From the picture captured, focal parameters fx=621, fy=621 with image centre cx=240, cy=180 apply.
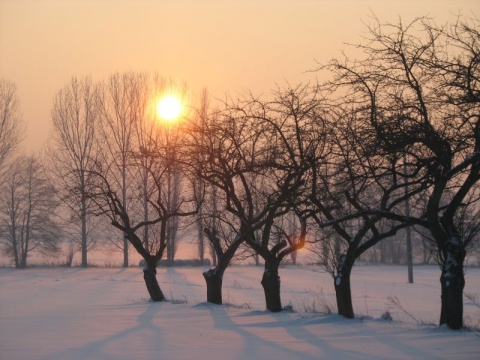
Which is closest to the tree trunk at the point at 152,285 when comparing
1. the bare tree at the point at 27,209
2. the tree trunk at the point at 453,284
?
the tree trunk at the point at 453,284

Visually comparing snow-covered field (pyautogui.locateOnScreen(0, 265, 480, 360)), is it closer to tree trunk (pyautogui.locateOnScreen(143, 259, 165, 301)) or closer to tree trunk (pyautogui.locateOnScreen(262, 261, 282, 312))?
tree trunk (pyautogui.locateOnScreen(262, 261, 282, 312))

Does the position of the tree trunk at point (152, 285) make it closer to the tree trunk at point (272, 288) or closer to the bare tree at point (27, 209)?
the tree trunk at point (272, 288)

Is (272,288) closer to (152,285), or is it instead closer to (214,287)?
(214,287)

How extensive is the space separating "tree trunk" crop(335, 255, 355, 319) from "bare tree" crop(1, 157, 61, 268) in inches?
1550

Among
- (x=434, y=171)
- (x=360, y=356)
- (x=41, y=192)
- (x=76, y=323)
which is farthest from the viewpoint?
(x=41, y=192)

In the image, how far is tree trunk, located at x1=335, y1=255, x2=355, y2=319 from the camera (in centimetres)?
1289

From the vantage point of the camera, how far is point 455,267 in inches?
412

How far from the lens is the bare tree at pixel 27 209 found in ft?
161

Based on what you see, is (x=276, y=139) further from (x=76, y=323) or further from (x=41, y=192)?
(x=41, y=192)

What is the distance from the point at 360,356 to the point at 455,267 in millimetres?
3364

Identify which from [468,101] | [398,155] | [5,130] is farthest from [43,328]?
[5,130]

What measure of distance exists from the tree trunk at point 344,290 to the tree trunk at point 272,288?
2086 millimetres

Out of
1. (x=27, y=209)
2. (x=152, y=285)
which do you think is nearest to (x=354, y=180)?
(x=152, y=285)

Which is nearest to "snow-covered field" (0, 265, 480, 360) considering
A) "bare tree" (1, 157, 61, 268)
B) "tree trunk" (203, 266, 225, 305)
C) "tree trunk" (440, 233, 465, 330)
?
"tree trunk" (440, 233, 465, 330)
